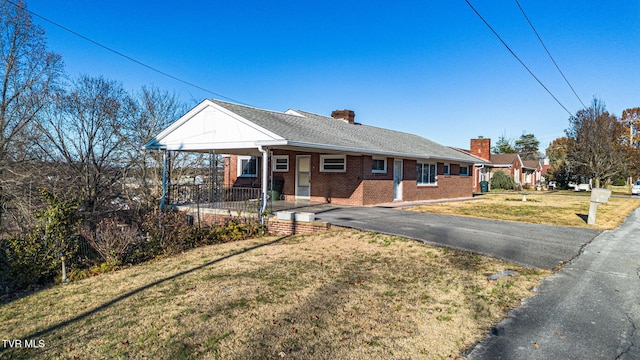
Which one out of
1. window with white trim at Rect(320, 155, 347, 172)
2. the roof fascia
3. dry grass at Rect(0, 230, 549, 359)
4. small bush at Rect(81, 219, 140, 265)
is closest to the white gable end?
the roof fascia

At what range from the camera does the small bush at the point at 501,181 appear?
3997 cm

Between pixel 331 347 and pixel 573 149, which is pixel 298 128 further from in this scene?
pixel 573 149

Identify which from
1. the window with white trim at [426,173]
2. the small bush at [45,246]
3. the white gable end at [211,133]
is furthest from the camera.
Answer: the window with white trim at [426,173]

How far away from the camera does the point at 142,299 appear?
581cm

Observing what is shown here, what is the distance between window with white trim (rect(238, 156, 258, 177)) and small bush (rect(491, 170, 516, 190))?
30.1 meters

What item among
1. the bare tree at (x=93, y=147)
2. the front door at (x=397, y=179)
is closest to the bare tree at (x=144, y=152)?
the bare tree at (x=93, y=147)

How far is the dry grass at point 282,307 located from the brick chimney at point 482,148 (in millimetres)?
27453

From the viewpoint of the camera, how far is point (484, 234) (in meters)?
10.1

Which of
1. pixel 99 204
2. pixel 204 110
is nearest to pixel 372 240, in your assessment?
pixel 204 110

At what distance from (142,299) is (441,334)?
175 inches

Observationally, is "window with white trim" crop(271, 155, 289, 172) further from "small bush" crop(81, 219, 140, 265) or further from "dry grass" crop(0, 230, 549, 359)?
"dry grass" crop(0, 230, 549, 359)

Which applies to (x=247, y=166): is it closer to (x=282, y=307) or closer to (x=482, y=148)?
(x=282, y=307)

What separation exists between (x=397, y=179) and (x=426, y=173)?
3552 mm

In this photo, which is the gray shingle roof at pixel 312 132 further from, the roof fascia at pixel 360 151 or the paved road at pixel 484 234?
the paved road at pixel 484 234
